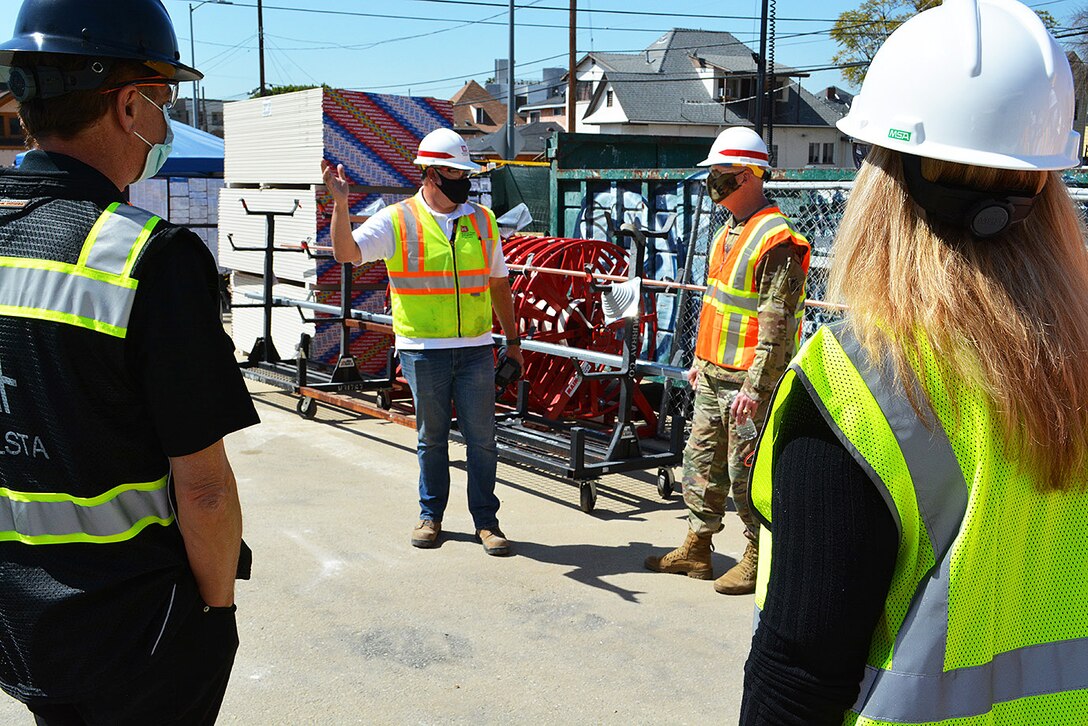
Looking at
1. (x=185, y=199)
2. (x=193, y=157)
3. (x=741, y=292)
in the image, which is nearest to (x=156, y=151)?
(x=741, y=292)

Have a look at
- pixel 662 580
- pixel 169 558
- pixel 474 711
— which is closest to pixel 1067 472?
pixel 169 558

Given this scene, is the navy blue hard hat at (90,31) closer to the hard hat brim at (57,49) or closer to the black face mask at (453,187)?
the hard hat brim at (57,49)

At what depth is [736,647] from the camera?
15.1ft

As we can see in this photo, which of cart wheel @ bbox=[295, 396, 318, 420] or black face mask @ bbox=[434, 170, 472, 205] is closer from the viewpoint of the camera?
black face mask @ bbox=[434, 170, 472, 205]

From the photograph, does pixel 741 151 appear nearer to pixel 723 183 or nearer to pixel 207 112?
pixel 723 183

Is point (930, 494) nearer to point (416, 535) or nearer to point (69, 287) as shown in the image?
point (69, 287)

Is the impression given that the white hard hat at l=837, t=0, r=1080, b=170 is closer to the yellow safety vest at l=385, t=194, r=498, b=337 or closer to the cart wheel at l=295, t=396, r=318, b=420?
the yellow safety vest at l=385, t=194, r=498, b=337

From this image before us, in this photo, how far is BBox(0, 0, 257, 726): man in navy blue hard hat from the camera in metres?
1.88

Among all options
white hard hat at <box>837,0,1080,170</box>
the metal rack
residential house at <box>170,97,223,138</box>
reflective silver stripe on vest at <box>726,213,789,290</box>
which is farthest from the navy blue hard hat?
residential house at <box>170,97,223,138</box>

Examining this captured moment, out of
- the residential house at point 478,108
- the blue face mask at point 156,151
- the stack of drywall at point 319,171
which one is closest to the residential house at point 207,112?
the residential house at point 478,108

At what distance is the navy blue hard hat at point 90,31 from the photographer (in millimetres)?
1978

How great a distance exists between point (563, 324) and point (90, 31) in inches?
270

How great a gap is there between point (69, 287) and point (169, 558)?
0.54m

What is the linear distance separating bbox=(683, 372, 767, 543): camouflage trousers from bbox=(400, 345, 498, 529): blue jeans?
115cm
